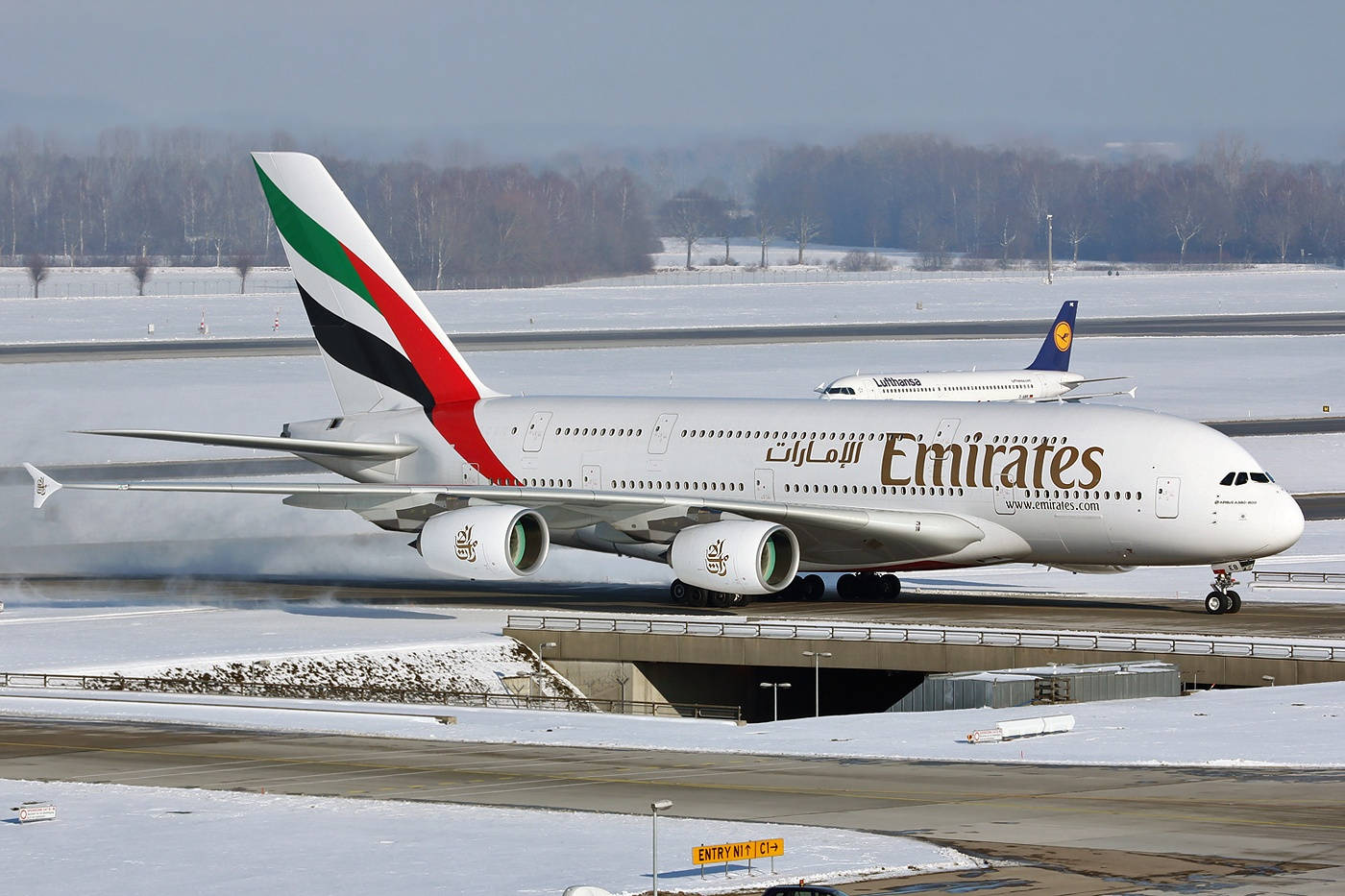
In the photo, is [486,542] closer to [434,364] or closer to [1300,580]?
[434,364]

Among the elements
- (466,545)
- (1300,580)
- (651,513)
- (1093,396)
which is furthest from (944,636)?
(1093,396)

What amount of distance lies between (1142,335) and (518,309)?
5936cm

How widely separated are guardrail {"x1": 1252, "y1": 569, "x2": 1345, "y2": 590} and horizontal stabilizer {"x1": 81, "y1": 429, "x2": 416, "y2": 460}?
2250 centimetres

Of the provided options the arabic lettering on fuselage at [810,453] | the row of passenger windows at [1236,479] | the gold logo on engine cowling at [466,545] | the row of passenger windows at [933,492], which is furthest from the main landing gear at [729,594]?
the row of passenger windows at [1236,479]

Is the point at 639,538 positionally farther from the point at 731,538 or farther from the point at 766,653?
the point at 766,653

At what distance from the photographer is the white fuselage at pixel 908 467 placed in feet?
150

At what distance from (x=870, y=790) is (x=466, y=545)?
20729 mm

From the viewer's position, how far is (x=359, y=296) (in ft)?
183

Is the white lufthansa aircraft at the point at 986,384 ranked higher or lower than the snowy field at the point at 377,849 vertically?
Result: higher

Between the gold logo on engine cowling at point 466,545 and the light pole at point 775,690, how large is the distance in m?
7.43

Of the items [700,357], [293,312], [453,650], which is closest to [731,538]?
[453,650]

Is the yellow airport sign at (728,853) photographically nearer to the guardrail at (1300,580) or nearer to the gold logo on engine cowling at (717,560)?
the gold logo on engine cowling at (717,560)

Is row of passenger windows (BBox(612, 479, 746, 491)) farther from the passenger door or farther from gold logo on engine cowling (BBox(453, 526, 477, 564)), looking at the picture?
the passenger door

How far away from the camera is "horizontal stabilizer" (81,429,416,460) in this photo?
49.3 metres
